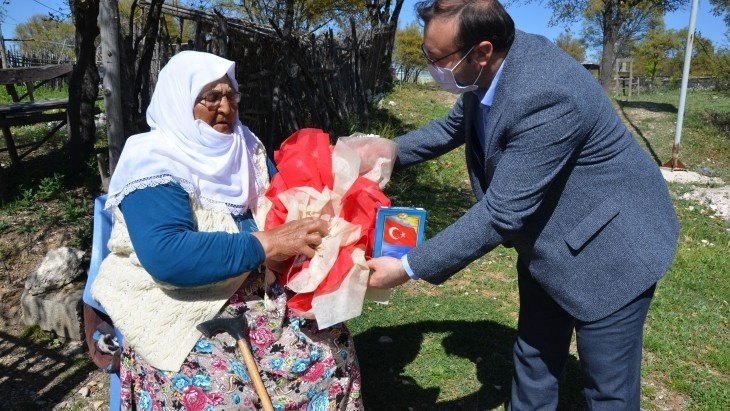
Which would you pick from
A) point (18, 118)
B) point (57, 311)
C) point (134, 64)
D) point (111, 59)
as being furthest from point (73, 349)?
point (18, 118)

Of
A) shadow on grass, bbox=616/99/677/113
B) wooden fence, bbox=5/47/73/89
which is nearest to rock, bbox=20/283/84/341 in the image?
shadow on grass, bbox=616/99/677/113

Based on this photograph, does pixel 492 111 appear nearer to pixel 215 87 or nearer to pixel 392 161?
pixel 392 161

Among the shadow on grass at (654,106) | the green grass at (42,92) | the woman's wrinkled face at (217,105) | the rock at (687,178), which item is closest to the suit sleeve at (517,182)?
the woman's wrinkled face at (217,105)

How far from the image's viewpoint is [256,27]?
8.03 m

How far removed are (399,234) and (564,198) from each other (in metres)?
0.65

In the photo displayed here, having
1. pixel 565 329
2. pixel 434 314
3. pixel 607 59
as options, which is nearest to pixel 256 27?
pixel 434 314

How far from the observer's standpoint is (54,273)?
415 cm

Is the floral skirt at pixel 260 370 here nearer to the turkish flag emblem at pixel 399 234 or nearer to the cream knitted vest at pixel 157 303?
the cream knitted vest at pixel 157 303

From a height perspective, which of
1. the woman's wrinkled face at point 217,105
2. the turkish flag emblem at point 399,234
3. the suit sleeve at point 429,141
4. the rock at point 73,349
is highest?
the woman's wrinkled face at point 217,105

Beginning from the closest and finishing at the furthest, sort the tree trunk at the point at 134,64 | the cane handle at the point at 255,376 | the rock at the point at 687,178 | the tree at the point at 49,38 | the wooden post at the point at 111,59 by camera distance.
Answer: the cane handle at the point at 255,376 → the wooden post at the point at 111,59 → the tree trunk at the point at 134,64 → the rock at the point at 687,178 → the tree at the point at 49,38

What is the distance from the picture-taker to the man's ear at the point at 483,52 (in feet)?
6.77

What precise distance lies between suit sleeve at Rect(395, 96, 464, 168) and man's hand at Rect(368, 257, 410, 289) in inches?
26.8

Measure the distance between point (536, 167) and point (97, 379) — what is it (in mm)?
3076

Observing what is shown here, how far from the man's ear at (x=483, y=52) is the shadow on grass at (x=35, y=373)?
3.13 m
